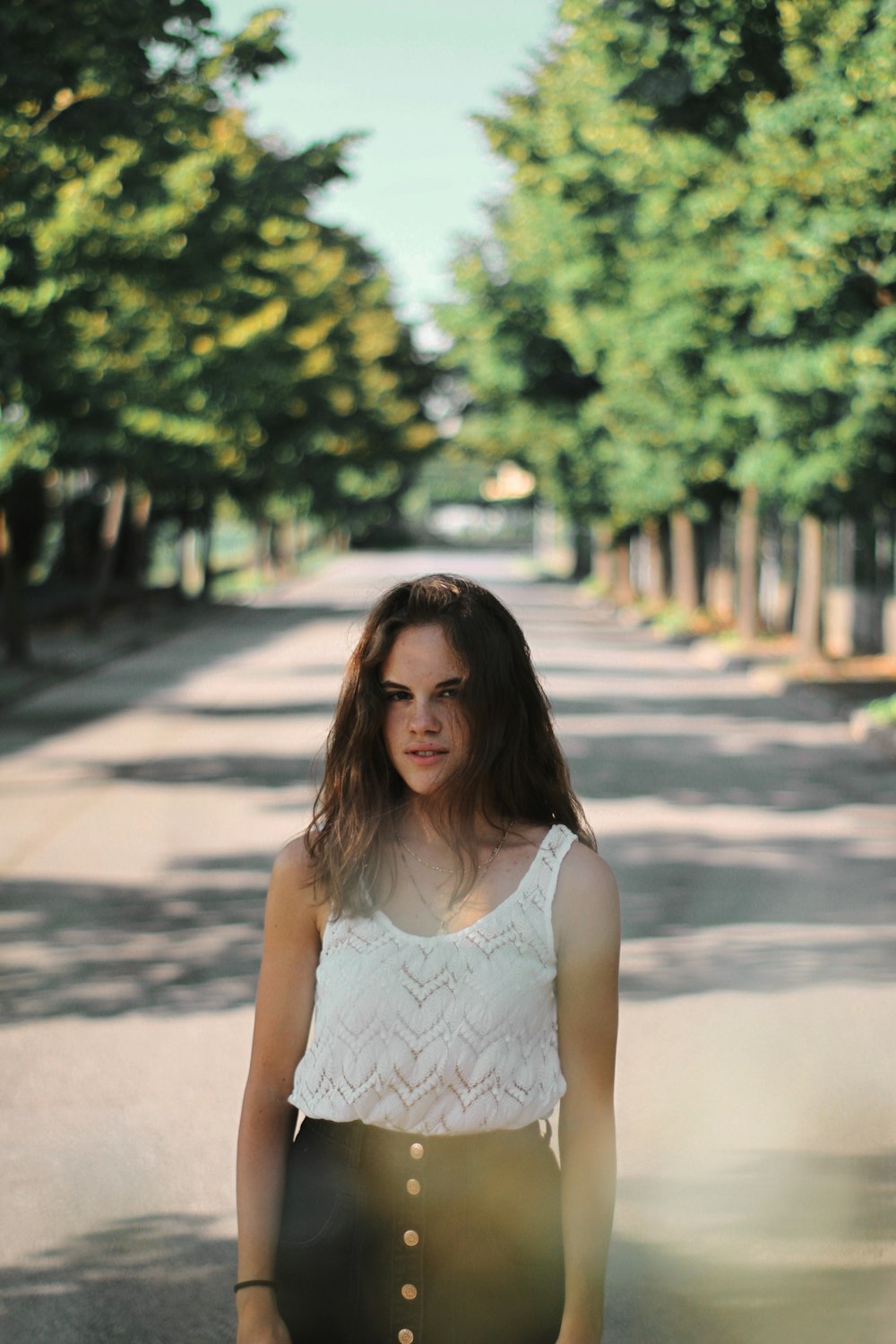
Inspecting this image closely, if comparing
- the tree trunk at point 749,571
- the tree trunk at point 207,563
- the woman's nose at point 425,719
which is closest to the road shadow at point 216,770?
the woman's nose at point 425,719

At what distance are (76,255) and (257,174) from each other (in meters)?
1.95

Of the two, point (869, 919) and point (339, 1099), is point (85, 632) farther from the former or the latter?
point (339, 1099)

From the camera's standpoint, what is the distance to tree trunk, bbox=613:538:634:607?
48531mm

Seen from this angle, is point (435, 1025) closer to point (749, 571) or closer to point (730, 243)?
point (730, 243)

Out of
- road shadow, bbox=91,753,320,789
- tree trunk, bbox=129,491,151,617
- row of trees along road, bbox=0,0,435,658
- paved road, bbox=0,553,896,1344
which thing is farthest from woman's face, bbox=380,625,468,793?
tree trunk, bbox=129,491,151,617

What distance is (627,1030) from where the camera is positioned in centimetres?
714

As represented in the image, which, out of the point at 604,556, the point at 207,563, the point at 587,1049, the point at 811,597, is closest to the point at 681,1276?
the point at 587,1049

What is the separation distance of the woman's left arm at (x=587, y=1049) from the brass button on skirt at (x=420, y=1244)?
0.05 m

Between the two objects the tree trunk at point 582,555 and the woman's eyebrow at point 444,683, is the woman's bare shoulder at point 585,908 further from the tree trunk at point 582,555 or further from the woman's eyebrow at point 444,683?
the tree trunk at point 582,555

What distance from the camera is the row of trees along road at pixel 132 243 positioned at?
12.7 metres

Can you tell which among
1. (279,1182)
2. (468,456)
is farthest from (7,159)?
(468,456)

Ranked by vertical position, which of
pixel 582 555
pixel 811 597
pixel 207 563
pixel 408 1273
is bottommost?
pixel 408 1273

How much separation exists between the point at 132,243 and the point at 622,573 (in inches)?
1279

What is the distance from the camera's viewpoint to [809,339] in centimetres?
1741
